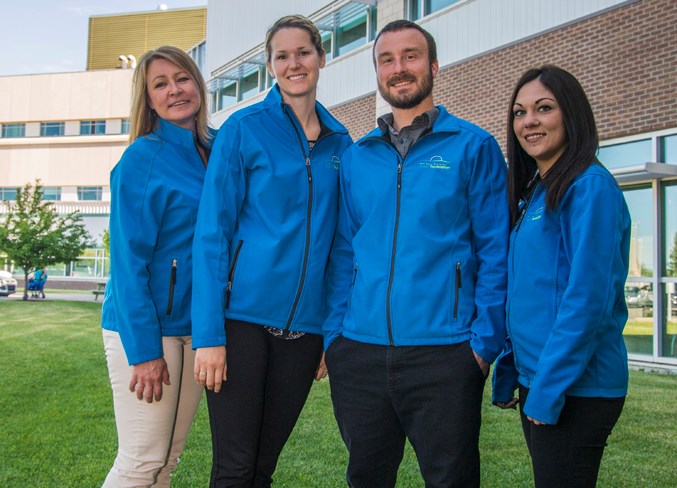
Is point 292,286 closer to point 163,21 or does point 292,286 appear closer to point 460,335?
point 460,335

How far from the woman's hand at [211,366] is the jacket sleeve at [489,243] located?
1.02 meters

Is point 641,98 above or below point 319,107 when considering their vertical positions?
above

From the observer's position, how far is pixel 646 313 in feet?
35.3

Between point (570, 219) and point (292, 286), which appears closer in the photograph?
point (570, 219)

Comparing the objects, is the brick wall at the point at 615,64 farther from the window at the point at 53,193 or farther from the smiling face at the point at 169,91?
the window at the point at 53,193

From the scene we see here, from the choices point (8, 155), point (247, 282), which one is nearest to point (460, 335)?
point (247, 282)

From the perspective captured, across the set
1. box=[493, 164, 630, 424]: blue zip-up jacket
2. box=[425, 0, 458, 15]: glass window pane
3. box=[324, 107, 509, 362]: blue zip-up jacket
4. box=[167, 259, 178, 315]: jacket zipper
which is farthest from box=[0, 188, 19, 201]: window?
box=[493, 164, 630, 424]: blue zip-up jacket

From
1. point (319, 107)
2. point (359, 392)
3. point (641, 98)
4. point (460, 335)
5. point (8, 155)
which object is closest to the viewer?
point (460, 335)

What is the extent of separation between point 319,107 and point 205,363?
1.38 meters

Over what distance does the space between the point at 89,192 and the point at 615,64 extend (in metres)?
47.2

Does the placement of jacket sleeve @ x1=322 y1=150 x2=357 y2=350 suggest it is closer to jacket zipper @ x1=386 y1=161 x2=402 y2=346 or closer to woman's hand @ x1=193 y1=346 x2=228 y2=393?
jacket zipper @ x1=386 y1=161 x2=402 y2=346

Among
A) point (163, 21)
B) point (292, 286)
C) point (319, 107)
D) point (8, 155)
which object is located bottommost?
point (292, 286)

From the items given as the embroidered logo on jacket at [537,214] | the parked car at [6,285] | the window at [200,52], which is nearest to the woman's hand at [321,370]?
the embroidered logo on jacket at [537,214]

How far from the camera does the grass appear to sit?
4973mm
